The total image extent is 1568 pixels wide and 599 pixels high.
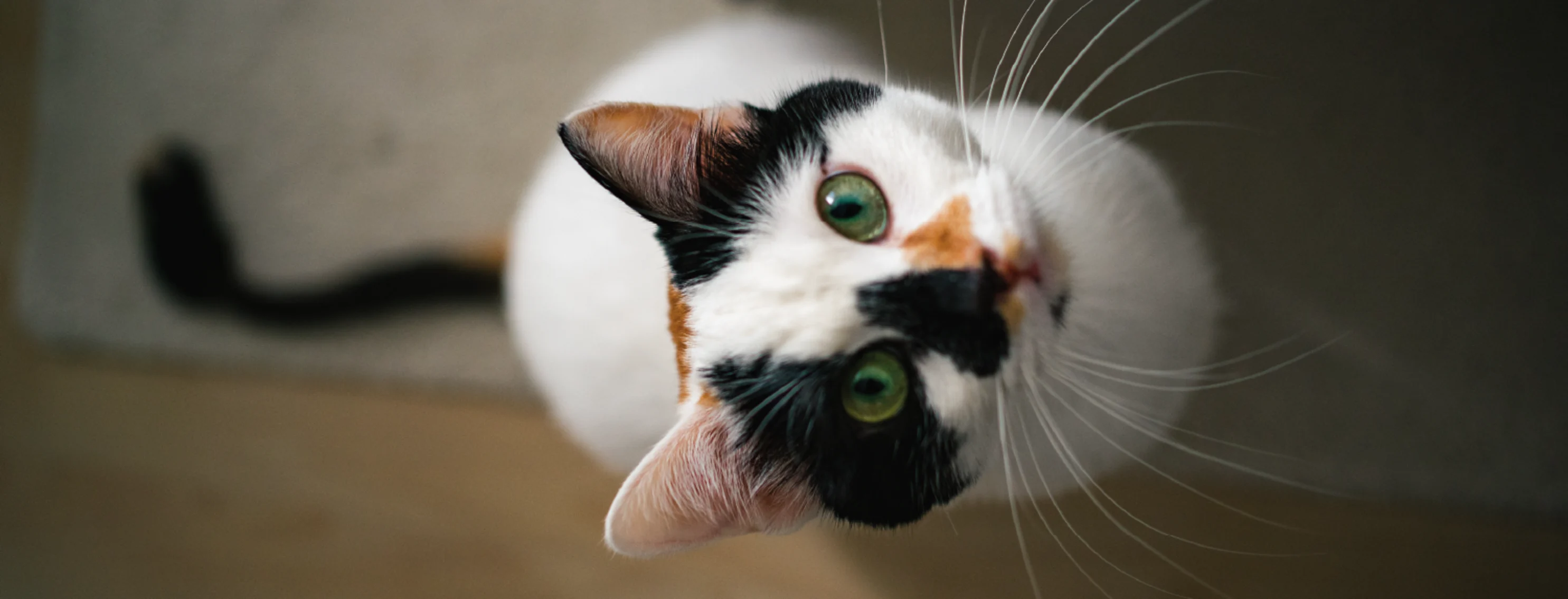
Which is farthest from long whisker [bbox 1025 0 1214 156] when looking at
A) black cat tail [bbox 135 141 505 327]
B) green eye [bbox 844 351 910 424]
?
black cat tail [bbox 135 141 505 327]

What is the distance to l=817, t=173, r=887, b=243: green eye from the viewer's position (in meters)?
0.54

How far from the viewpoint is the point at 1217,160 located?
3.07 ft

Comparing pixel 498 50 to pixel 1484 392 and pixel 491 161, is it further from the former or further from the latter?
pixel 1484 392

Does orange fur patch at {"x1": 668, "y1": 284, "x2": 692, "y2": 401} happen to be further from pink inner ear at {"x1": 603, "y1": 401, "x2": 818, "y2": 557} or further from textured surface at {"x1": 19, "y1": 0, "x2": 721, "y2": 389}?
textured surface at {"x1": 19, "y1": 0, "x2": 721, "y2": 389}

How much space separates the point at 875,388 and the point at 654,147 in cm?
23

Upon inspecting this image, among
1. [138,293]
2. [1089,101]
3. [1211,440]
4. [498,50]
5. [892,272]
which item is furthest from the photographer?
[138,293]

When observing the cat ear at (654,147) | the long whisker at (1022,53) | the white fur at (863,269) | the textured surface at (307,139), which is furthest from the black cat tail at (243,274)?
the long whisker at (1022,53)

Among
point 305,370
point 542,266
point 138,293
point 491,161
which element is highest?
point 491,161

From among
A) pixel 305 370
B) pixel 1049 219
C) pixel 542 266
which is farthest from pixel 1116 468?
pixel 305 370

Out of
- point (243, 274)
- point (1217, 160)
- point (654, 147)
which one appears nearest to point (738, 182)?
point (654, 147)

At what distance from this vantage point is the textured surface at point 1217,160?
2.93 ft

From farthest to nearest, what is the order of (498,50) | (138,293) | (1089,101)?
(138,293)
(498,50)
(1089,101)

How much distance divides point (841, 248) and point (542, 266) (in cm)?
42

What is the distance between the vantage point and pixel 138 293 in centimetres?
131
